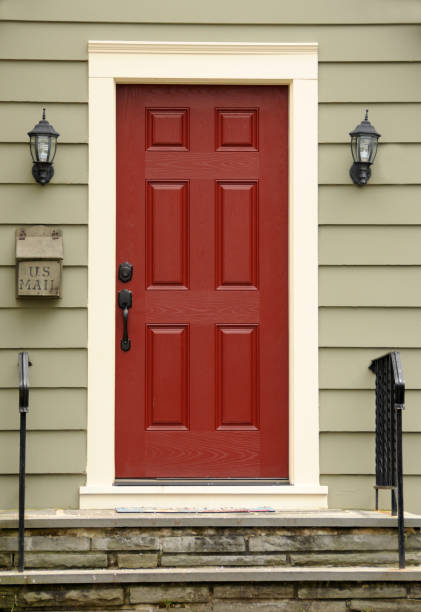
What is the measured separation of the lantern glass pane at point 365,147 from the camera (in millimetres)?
4895

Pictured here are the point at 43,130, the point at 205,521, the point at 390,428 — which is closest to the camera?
the point at 205,521

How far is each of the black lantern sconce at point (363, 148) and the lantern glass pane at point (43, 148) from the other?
1.56 metres

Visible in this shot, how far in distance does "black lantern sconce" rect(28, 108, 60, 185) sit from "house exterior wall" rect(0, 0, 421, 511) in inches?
2.8

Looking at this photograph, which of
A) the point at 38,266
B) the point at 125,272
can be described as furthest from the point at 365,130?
the point at 38,266

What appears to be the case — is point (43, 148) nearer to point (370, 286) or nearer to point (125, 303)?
point (125, 303)

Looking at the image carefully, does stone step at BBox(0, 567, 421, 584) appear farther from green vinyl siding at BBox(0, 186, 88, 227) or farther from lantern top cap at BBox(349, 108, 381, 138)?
lantern top cap at BBox(349, 108, 381, 138)

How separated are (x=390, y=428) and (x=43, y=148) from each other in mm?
2242

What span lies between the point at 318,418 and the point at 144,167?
1616mm

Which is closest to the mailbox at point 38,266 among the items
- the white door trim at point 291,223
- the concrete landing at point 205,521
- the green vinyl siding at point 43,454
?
the white door trim at point 291,223

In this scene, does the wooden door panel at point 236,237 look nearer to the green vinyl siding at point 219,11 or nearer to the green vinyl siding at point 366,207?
the green vinyl siding at point 366,207

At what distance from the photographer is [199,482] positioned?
4977mm

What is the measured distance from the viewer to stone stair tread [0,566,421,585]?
437 centimetres

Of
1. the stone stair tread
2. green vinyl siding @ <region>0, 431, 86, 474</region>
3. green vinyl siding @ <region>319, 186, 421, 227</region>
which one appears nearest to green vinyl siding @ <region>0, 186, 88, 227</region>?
green vinyl siding @ <region>0, 431, 86, 474</region>

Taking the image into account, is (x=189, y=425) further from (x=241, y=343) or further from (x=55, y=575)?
(x=55, y=575)
